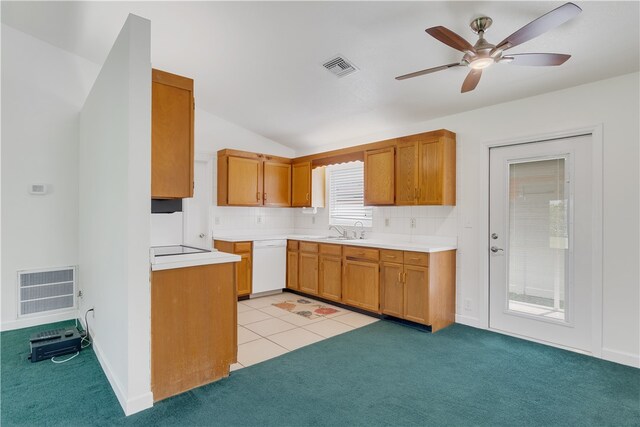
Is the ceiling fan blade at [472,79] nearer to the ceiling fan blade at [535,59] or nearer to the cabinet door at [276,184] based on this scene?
the ceiling fan blade at [535,59]

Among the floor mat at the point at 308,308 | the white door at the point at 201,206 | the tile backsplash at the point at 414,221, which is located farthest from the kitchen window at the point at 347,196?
the white door at the point at 201,206

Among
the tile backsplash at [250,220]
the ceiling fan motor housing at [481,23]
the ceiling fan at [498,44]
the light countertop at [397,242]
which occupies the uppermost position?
the ceiling fan motor housing at [481,23]

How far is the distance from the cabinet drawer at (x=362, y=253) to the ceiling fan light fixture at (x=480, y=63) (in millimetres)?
2304

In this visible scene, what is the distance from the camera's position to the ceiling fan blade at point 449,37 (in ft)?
6.91

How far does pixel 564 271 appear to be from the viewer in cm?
330

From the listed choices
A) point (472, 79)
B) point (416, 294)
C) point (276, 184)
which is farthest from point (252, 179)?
point (472, 79)

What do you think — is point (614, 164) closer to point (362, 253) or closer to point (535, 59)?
point (535, 59)

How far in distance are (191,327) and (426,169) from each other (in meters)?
2.98

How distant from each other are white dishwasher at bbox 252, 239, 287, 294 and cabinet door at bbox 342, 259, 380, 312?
4.05ft

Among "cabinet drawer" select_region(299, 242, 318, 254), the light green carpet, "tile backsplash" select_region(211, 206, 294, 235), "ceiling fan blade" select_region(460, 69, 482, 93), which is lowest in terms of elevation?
the light green carpet

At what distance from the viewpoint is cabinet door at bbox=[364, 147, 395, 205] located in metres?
4.36

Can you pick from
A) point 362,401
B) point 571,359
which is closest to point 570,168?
point 571,359

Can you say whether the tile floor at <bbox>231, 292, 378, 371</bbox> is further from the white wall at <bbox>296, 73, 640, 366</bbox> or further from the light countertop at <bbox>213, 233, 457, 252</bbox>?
the white wall at <bbox>296, 73, 640, 366</bbox>

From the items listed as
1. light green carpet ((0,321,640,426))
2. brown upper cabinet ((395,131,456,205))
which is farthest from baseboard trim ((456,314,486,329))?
brown upper cabinet ((395,131,456,205))
